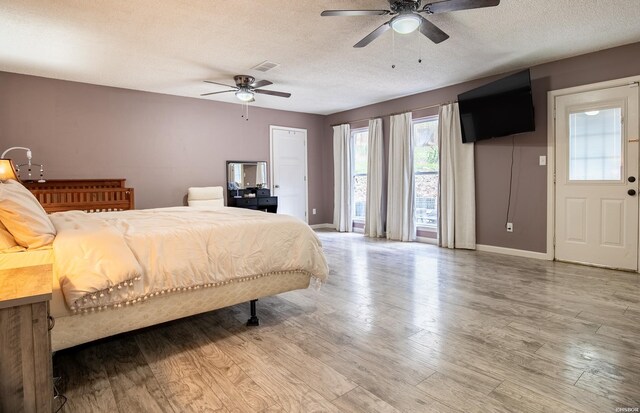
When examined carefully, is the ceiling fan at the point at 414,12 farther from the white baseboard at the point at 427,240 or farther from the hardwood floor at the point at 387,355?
the white baseboard at the point at 427,240

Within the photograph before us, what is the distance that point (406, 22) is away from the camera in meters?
2.78

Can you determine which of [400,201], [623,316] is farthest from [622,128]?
[400,201]

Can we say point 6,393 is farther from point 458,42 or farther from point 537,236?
point 537,236

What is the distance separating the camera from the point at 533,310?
278 centimetres

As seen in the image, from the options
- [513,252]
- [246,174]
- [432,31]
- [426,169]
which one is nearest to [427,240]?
[426,169]

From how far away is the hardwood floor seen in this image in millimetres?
1683

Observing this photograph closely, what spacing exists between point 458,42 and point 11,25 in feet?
14.3

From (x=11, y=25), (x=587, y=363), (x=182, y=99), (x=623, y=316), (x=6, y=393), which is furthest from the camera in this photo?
(x=182, y=99)

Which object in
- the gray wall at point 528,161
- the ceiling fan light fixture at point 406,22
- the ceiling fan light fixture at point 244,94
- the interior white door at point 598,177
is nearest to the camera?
the ceiling fan light fixture at point 406,22

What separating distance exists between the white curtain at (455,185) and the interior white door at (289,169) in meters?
3.06

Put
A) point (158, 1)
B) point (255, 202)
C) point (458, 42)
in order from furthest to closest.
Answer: point (255, 202) < point (458, 42) < point (158, 1)

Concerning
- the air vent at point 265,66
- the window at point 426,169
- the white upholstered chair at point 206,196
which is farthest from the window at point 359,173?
the air vent at point 265,66

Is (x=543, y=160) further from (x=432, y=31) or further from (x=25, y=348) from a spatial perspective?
(x=25, y=348)

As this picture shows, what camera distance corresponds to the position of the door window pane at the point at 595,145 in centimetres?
398
